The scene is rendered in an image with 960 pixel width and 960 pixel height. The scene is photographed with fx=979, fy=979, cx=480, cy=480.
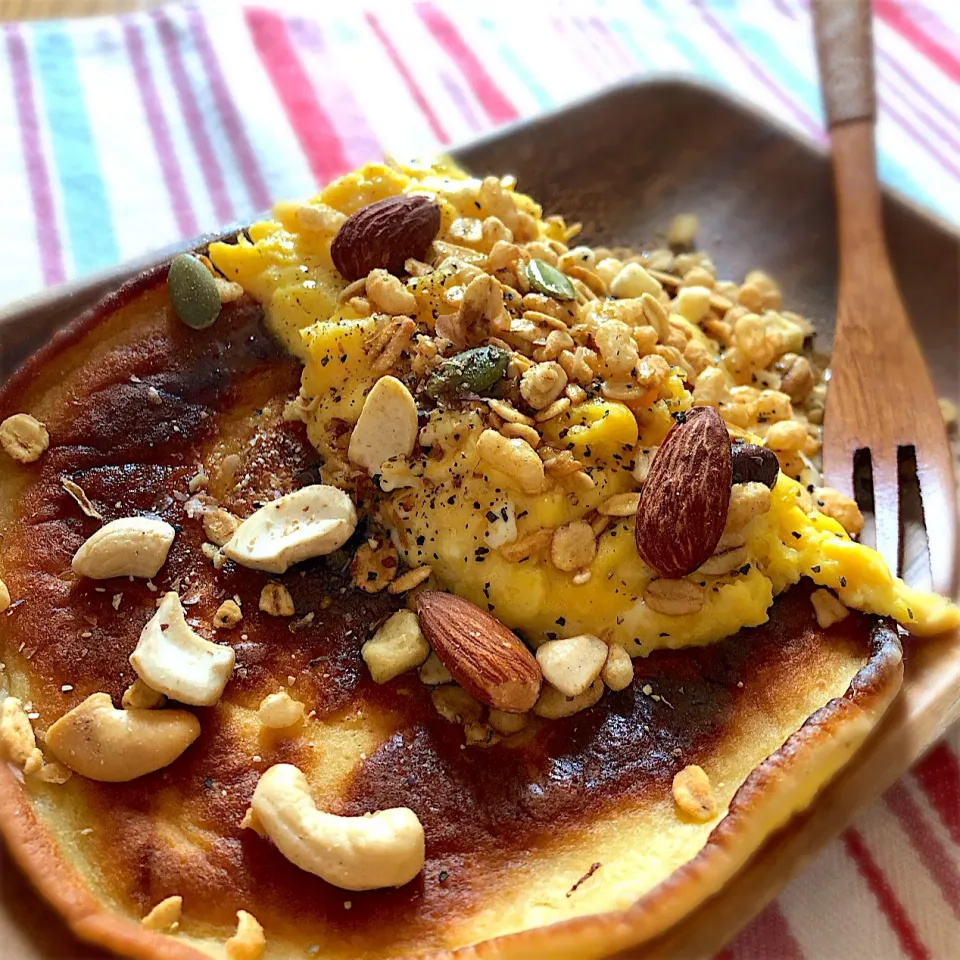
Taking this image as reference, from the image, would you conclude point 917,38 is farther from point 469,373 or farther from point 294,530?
point 294,530

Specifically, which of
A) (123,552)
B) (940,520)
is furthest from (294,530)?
(940,520)

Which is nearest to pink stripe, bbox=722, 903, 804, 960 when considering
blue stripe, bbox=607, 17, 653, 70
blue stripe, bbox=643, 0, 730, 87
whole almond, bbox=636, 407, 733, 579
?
whole almond, bbox=636, 407, 733, 579

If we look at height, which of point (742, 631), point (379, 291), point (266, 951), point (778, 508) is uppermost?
point (379, 291)

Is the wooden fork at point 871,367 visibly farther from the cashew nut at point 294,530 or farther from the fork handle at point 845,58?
the cashew nut at point 294,530

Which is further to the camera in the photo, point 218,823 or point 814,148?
point 814,148

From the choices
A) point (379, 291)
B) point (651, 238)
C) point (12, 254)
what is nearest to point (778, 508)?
point (379, 291)

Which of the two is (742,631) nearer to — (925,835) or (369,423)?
(925,835)

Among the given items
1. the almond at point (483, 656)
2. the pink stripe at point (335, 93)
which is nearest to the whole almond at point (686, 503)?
the almond at point (483, 656)
